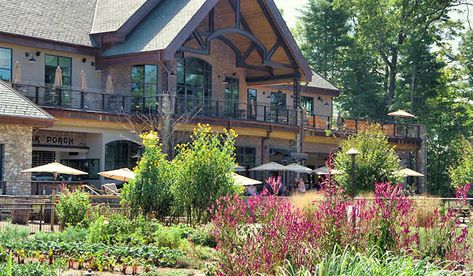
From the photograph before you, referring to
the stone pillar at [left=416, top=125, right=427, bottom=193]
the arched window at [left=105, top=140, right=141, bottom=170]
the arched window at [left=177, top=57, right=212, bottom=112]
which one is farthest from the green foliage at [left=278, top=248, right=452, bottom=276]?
the stone pillar at [left=416, top=125, right=427, bottom=193]

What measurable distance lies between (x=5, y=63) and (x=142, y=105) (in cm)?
566

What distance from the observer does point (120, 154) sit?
104 ft

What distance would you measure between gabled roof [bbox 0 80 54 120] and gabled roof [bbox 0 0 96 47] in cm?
373

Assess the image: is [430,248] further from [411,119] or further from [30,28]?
[411,119]

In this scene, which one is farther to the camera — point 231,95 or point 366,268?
point 231,95

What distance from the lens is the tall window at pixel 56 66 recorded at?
31578mm

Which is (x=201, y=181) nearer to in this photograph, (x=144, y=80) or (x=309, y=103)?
(x=144, y=80)

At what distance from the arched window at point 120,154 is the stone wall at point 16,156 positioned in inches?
199

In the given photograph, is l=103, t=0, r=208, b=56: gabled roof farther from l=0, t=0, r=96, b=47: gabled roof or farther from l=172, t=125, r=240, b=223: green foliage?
l=172, t=125, r=240, b=223: green foliage

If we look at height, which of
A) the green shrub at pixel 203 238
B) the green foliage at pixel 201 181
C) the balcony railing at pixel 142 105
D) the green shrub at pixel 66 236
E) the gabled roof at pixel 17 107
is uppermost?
the balcony railing at pixel 142 105

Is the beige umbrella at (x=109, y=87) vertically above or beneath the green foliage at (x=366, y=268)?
above

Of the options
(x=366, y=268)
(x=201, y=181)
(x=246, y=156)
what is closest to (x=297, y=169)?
(x=246, y=156)

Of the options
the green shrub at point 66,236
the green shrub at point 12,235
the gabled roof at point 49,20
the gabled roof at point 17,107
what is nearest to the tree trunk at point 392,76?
the gabled roof at point 49,20

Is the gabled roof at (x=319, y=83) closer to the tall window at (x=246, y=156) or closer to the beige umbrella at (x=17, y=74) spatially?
the tall window at (x=246, y=156)
